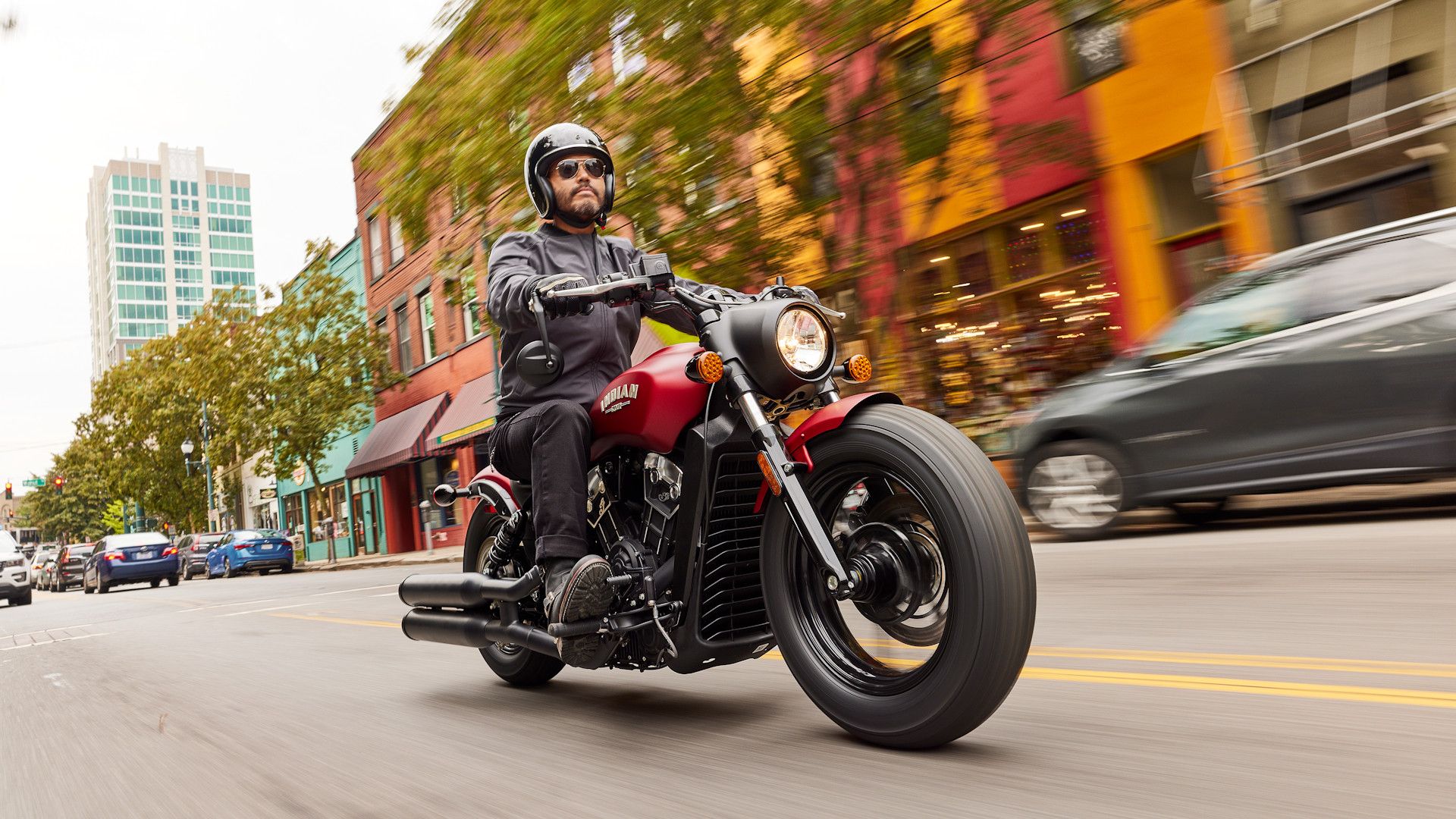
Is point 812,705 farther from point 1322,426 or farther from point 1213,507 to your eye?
point 1213,507

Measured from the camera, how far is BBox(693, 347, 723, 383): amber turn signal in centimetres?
301

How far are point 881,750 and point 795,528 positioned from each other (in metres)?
0.64

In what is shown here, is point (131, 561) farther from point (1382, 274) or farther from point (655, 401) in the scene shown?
point (1382, 274)

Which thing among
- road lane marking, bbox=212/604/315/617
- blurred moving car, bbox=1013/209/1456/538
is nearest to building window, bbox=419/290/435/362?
road lane marking, bbox=212/604/315/617

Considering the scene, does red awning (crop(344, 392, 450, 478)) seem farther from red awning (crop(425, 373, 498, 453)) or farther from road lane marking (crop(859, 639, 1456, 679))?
road lane marking (crop(859, 639, 1456, 679))

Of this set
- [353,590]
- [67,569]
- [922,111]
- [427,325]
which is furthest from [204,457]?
[922,111]

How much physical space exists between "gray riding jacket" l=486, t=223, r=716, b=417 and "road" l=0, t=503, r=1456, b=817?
3.97 feet

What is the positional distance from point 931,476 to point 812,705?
127 cm

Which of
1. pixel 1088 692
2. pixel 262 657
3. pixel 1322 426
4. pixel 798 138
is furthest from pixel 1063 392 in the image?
pixel 262 657

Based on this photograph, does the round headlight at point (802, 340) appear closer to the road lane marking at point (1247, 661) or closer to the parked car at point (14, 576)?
the road lane marking at point (1247, 661)

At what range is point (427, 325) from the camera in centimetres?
3322

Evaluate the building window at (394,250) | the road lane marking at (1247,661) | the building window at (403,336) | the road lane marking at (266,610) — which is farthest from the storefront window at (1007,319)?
the building window at (394,250)

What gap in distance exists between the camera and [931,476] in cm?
256

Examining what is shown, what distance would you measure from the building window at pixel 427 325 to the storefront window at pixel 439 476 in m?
3.47
